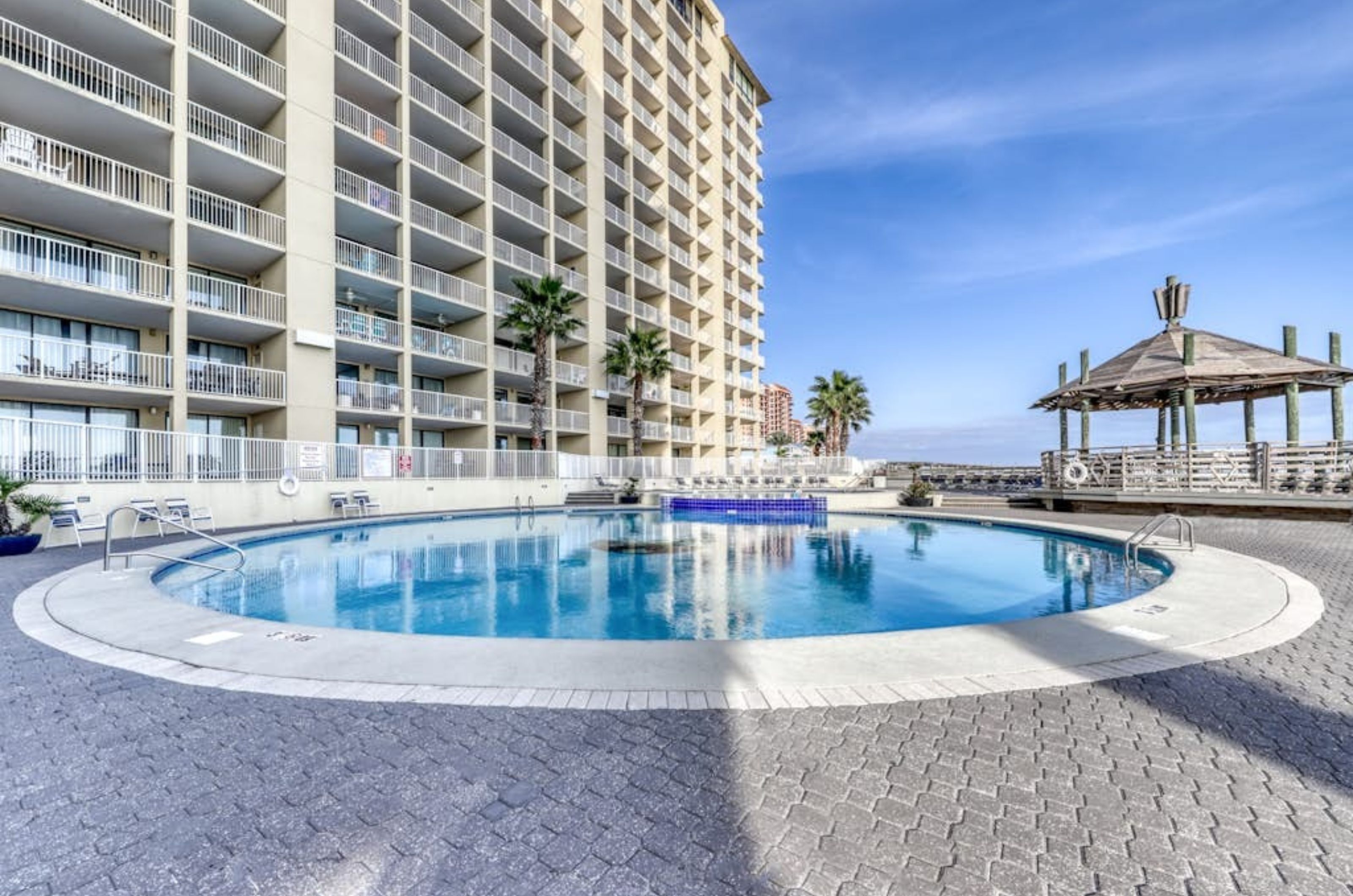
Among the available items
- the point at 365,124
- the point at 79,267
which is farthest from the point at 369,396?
the point at 365,124

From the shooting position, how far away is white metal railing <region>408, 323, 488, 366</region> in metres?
21.1

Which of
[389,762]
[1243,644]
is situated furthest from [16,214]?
[1243,644]

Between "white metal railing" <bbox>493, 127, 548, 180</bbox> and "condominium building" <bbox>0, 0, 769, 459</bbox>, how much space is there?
5.5 inches

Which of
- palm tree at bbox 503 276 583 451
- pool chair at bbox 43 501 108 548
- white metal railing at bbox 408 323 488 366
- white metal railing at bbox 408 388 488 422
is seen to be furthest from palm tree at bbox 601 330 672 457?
pool chair at bbox 43 501 108 548

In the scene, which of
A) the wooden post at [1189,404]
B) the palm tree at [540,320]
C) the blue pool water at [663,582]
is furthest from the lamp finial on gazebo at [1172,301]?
the palm tree at [540,320]

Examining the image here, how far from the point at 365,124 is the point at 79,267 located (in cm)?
995

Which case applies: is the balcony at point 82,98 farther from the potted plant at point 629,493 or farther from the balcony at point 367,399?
the potted plant at point 629,493

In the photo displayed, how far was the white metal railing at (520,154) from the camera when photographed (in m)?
24.2

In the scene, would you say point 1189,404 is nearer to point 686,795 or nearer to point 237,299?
point 686,795

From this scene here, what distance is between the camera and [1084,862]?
1.99 metres

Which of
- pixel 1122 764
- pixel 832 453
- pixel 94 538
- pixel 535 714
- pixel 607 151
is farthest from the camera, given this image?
pixel 832 453

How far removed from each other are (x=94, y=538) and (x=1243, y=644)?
18.5 metres

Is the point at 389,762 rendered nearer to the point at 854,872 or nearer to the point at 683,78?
the point at 854,872

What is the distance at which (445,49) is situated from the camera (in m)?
22.2
